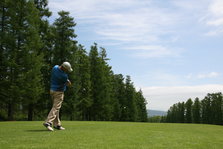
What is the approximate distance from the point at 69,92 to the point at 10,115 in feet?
34.6

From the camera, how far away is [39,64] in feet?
79.9

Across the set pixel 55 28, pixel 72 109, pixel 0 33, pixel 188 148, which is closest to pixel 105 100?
pixel 72 109

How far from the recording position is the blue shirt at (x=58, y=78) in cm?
842

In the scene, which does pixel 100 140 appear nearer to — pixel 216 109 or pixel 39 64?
pixel 39 64

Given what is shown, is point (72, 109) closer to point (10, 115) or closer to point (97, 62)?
point (10, 115)

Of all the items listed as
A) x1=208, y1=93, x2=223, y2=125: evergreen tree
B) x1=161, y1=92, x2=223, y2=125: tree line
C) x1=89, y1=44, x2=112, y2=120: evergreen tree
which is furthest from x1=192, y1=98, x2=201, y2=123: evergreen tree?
x1=89, y1=44, x2=112, y2=120: evergreen tree

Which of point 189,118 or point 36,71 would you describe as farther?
point 189,118

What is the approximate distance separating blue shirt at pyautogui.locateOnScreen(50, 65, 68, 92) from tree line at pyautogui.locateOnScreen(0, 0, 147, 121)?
14853mm

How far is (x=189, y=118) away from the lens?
98.7 m

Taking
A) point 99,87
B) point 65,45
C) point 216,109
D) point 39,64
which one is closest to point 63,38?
point 65,45

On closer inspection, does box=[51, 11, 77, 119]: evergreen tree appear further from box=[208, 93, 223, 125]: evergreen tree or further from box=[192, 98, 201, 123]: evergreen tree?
box=[192, 98, 201, 123]: evergreen tree

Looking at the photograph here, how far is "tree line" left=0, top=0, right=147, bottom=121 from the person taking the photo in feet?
75.6

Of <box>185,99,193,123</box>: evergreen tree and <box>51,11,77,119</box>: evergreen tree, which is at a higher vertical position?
<box>51,11,77,119</box>: evergreen tree

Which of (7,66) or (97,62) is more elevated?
(97,62)
